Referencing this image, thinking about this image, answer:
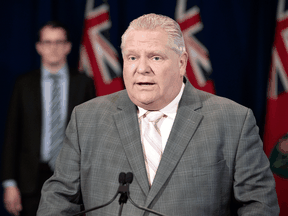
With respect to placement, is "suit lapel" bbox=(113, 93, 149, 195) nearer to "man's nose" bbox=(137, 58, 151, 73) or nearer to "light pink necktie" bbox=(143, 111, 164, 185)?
"light pink necktie" bbox=(143, 111, 164, 185)

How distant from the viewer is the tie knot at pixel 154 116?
1327mm

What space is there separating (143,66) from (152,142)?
11.7 inches

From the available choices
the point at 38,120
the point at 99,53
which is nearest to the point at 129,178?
the point at 38,120

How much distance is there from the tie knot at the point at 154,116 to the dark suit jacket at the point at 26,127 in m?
1.07

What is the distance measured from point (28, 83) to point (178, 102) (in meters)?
1.36

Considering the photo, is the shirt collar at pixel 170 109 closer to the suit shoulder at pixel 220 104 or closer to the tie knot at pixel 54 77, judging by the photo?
the suit shoulder at pixel 220 104

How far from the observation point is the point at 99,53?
262 cm

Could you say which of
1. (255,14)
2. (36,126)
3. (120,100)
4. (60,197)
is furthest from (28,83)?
(255,14)

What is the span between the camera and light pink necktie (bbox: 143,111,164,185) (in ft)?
4.12

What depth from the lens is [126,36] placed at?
48.3 inches

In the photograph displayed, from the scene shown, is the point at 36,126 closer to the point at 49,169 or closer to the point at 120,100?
the point at 49,169

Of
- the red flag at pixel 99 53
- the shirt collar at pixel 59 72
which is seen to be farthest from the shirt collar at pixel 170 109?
the red flag at pixel 99 53

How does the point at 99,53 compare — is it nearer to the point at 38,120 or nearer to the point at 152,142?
the point at 38,120

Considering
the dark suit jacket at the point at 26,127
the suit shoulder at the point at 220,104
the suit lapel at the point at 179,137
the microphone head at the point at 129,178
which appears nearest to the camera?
the microphone head at the point at 129,178
